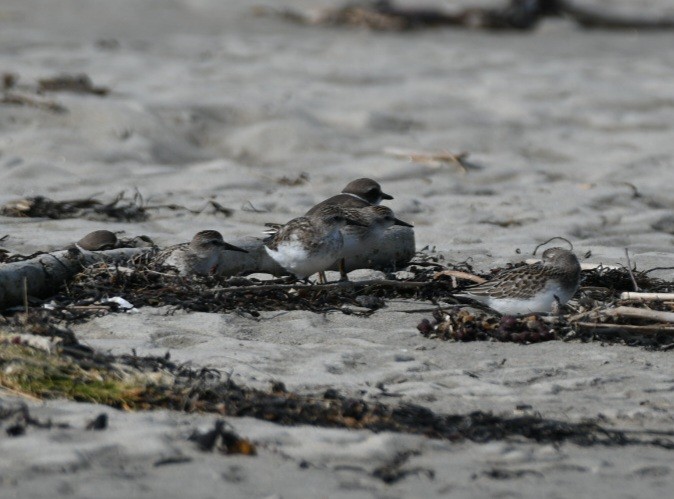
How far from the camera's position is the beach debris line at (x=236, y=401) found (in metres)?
4.70

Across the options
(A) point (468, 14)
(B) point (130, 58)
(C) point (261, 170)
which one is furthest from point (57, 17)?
(C) point (261, 170)

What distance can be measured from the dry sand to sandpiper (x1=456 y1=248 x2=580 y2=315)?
17.9 inches

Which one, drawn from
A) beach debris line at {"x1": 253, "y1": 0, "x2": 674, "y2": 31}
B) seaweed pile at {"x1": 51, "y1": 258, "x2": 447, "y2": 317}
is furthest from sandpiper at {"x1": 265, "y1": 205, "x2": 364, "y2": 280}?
beach debris line at {"x1": 253, "y1": 0, "x2": 674, "y2": 31}

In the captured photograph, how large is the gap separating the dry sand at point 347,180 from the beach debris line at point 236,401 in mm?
94

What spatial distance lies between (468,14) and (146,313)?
478 inches

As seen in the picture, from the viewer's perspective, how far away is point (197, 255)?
23.1 feet

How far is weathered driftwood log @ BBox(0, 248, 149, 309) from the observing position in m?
6.21

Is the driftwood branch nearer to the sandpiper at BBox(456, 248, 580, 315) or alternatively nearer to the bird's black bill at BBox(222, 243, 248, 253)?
the bird's black bill at BBox(222, 243, 248, 253)

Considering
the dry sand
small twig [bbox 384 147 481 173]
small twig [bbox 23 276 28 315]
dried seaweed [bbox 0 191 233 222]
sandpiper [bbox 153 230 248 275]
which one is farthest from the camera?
small twig [bbox 384 147 481 173]

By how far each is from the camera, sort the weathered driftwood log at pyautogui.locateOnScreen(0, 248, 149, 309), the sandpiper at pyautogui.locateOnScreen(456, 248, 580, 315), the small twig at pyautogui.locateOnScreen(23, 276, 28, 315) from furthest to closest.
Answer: the sandpiper at pyautogui.locateOnScreen(456, 248, 580, 315) < the weathered driftwood log at pyautogui.locateOnScreen(0, 248, 149, 309) < the small twig at pyautogui.locateOnScreen(23, 276, 28, 315)

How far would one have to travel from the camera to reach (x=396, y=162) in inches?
424

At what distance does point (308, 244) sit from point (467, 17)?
11.2 metres

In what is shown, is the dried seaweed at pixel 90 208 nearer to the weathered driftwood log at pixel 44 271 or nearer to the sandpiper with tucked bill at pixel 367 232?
the weathered driftwood log at pixel 44 271

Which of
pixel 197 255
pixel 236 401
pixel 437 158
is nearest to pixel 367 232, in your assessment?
pixel 197 255
